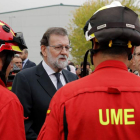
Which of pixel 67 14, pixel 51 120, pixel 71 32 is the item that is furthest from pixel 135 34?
pixel 67 14

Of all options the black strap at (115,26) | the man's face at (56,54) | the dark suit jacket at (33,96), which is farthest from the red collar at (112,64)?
the man's face at (56,54)

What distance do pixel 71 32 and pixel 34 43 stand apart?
191 inches

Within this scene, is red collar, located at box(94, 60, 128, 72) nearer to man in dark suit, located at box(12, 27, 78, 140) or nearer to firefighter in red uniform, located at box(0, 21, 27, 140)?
firefighter in red uniform, located at box(0, 21, 27, 140)

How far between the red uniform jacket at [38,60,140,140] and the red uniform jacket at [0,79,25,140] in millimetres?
371

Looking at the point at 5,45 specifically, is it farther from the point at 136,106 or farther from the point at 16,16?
the point at 16,16

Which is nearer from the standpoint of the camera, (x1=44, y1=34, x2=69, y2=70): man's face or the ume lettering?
the ume lettering

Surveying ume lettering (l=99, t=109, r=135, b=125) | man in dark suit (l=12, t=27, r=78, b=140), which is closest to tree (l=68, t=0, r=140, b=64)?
man in dark suit (l=12, t=27, r=78, b=140)

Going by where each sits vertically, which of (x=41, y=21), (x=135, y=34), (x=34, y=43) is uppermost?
(x=135, y=34)

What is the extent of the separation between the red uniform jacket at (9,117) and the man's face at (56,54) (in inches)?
67.1

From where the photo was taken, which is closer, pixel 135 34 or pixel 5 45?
pixel 135 34

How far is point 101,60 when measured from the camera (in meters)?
1.94

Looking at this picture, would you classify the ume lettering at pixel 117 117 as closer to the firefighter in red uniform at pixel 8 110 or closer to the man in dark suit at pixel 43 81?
the firefighter in red uniform at pixel 8 110

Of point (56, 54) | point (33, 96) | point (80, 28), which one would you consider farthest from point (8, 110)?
point (80, 28)

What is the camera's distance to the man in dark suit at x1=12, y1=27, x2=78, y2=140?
3.46 metres
